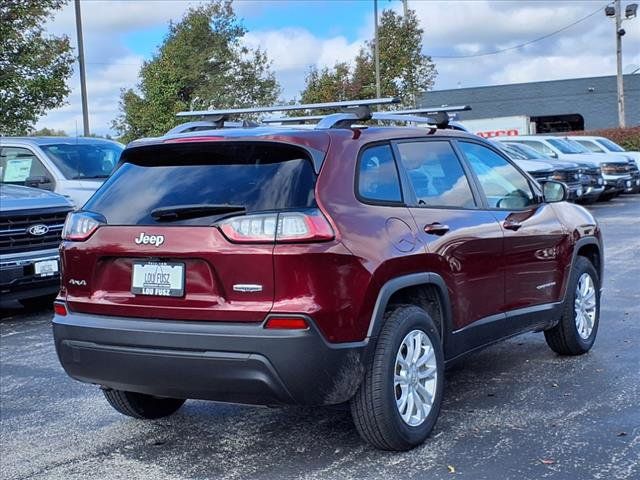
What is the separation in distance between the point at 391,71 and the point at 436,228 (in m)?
33.6

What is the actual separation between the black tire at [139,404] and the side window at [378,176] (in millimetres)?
1817

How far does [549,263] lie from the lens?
5.96 m

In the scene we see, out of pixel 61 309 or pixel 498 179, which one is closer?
pixel 61 309

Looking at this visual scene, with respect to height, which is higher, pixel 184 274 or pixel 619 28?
pixel 619 28

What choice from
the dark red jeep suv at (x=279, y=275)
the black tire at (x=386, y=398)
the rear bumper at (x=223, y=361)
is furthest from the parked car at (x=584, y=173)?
the rear bumper at (x=223, y=361)

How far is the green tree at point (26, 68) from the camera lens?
61.0 ft

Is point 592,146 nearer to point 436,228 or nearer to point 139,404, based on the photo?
point 436,228

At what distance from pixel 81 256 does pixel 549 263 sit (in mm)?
3271

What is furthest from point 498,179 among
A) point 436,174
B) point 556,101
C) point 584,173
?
point 556,101

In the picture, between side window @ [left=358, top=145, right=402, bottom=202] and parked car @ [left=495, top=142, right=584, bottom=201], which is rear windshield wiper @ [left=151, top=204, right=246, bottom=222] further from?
parked car @ [left=495, top=142, right=584, bottom=201]

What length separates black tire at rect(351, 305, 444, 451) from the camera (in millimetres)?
4242

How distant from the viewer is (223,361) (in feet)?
13.1

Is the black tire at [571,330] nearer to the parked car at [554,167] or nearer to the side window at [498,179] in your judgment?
the side window at [498,179]

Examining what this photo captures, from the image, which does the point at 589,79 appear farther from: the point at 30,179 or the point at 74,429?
the point at 74,429
